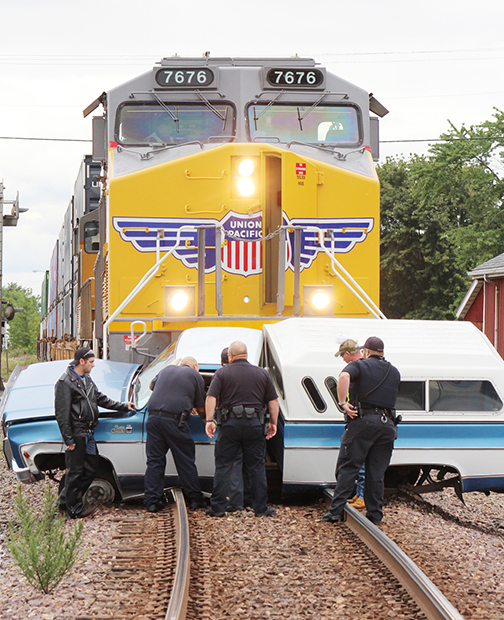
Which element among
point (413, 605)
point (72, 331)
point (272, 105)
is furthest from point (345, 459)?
point (72, 331)

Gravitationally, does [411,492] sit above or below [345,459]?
below

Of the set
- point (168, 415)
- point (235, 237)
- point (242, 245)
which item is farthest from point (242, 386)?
point (242, 245)

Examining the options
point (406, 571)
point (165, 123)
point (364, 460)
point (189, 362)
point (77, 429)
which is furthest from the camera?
point (165, 123)

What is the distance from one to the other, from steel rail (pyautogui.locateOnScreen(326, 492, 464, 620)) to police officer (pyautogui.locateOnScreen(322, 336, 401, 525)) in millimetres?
229

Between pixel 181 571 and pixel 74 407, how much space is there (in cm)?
254

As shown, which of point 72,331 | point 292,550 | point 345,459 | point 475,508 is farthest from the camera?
point 72,331

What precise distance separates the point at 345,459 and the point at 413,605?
237 cm

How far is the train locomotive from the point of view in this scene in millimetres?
9828

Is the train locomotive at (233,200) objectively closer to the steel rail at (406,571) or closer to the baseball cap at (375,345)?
the baseball cap at (375,345)

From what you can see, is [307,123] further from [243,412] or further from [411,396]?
[243,412]

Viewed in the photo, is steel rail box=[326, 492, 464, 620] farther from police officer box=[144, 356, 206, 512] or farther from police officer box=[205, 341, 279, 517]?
police officer box=[144, 356, 206, 512]

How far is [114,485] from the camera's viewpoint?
800 cm

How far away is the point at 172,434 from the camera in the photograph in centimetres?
738

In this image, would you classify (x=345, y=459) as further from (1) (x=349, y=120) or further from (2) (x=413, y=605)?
(1) (x=349, y=120)
